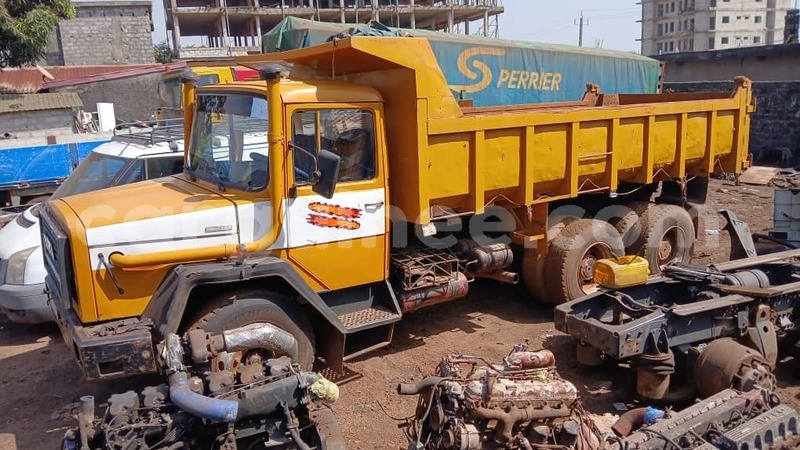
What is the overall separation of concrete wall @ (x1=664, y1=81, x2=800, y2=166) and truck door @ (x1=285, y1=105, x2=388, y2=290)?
15820mm

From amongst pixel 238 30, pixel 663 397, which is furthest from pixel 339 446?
pixel 238 30

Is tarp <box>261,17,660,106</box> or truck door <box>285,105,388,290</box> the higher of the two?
tarp <box>261,17,660,106</box>

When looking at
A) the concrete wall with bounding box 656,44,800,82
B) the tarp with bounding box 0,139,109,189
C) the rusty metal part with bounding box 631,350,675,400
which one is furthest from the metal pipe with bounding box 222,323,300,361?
the concrete wall with bounding box 656,44,800,82

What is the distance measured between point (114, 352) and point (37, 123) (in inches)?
585

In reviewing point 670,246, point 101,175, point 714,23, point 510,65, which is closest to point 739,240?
point 670,246

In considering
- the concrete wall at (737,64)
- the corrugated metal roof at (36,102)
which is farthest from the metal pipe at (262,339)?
the concrete wall at (737,64)

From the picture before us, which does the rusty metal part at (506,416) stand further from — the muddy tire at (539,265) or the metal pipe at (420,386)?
the muddy tire at (539,265)

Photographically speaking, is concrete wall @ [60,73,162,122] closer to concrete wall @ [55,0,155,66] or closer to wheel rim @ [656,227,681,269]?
concrete wall @ [55,0,155,66]

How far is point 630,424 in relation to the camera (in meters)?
4.25

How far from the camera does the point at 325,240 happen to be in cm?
501

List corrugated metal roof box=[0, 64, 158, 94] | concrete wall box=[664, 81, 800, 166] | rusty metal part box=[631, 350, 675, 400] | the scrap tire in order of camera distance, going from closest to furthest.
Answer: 1. the scrap tire
2. rusty metal part box=[631, 350, 675, 400]
3. concrete wall box=[664, 81, 800, 166]
4. corrugated metal roof box=[0, 64, 158, 94]

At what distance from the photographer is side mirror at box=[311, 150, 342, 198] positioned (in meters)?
4.42

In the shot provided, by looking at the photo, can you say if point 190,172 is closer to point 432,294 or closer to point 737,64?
point 432,294

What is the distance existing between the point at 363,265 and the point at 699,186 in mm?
4889
